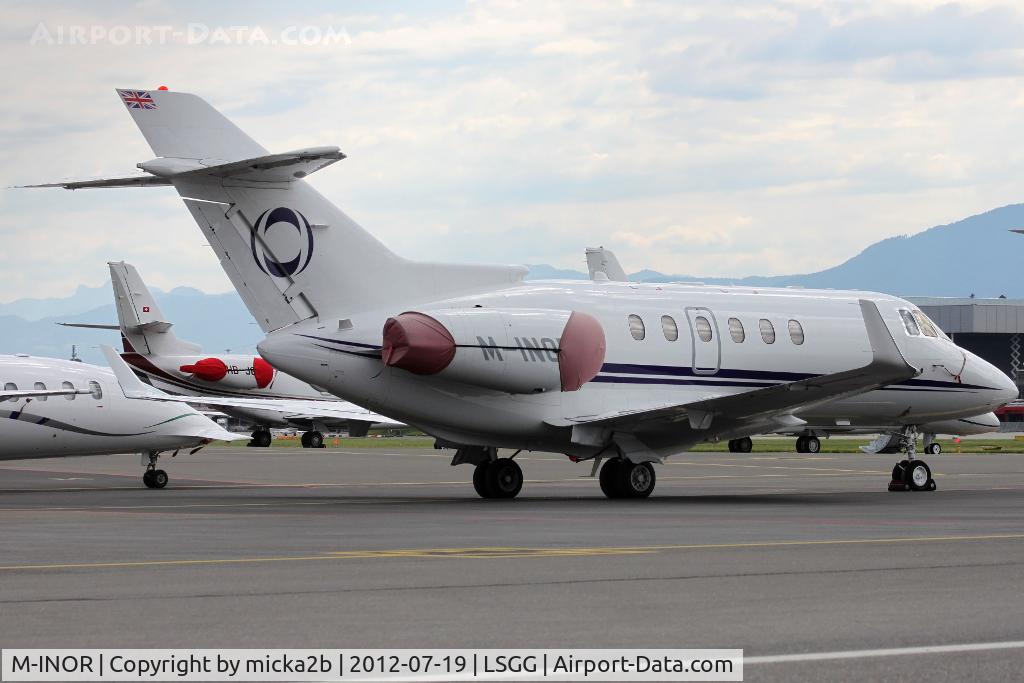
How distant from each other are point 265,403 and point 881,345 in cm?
1285

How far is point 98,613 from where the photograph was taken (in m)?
10.8

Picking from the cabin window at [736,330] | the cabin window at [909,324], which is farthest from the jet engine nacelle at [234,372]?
the cabin window at [736,330]

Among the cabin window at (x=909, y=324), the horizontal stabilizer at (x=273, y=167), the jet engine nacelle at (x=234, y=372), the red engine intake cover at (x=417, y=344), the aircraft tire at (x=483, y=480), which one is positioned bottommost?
the aircraft tire at (x=483, y=480)

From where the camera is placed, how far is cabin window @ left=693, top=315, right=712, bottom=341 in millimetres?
28594

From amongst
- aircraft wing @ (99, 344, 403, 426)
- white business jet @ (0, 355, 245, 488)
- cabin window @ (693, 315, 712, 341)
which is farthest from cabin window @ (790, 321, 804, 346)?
white business jet @ (0, 355, 245, 488)

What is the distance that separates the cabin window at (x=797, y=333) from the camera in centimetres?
2997

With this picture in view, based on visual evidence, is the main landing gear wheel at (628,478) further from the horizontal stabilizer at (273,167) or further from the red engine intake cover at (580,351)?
the horizontal stabilizer at (273,167)

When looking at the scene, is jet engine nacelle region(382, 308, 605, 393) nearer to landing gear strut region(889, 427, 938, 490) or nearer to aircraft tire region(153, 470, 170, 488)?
landing gear strut region(889, 427, 938, 490)

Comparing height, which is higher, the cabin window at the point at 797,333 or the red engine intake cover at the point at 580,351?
the cabin window at the point at 797,333

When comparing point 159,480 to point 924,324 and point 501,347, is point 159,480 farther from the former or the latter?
point 924,324

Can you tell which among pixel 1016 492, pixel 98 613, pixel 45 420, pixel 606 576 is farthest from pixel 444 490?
pixel 98 613

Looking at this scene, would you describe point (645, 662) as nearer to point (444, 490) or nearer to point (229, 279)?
point (229, 279)

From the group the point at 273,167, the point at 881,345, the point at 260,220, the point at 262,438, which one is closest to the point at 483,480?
the point at 260,220

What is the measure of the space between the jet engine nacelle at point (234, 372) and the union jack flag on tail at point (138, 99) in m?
50.7
